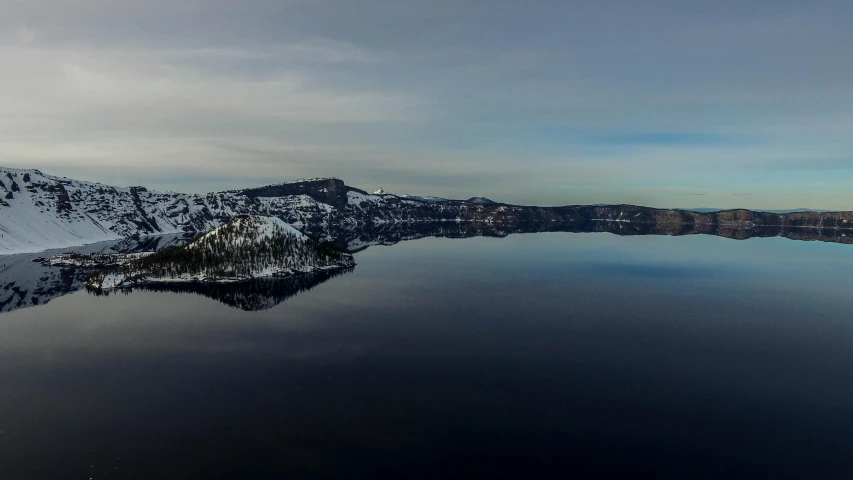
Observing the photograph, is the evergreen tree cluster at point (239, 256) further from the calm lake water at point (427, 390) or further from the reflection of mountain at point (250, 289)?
the calm lake water at point (427, 390)

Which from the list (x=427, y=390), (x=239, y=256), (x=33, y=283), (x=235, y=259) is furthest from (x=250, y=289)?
(x=427, y=390)

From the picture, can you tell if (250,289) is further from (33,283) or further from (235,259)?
(33,283)

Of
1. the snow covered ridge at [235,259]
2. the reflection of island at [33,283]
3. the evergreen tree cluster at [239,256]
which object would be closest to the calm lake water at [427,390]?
the reflection of island at [33,283]

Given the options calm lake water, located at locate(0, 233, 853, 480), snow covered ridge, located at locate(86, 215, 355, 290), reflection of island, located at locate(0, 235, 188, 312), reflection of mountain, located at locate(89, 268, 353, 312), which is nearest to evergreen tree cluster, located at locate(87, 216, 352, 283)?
snow covered ridge, located at locate(86, 215, 355, 290)

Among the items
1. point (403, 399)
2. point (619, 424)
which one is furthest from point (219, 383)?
point (619, 424)

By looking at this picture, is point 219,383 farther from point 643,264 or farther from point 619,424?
point 643,264

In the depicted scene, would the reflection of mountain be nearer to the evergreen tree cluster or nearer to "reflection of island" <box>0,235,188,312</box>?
the evergreen tree cluster
